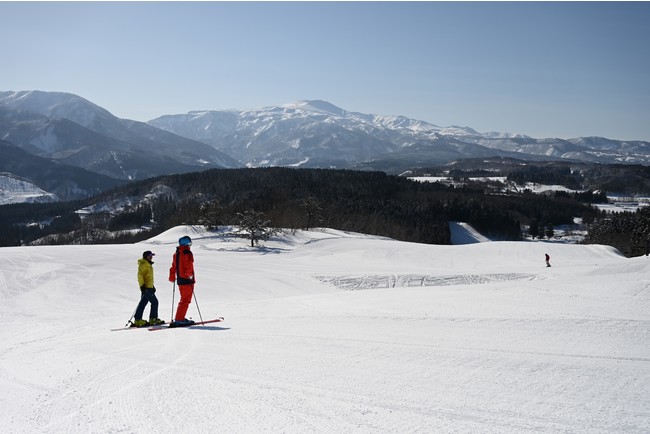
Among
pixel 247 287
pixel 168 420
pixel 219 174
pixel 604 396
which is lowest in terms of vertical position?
pixel 247 287

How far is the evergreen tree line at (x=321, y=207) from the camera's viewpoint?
9250 centimetres

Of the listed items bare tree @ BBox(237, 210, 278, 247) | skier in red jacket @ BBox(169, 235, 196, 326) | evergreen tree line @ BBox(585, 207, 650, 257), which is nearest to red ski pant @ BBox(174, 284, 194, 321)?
skier in red jacket @ BBox(169, 235, 196, 326)

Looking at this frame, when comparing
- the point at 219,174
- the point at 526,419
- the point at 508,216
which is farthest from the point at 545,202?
the point at 526,419

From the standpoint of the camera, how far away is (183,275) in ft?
37.9

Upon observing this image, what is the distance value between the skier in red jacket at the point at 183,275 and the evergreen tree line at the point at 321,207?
55.4m

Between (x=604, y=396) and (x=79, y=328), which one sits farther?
(x=79, y=328)

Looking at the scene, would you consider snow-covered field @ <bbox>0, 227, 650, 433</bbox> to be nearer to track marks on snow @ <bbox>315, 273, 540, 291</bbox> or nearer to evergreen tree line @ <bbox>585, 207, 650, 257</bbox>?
track marks on snow @ <bbox>315, 273, 540, 291</bbox>

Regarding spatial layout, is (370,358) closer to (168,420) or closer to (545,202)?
(168,420)

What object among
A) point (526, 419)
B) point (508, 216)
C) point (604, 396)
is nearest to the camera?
point (526, 419)

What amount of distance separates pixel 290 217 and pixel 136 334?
61494 millimetres

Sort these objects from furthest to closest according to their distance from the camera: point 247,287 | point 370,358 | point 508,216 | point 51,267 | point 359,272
A: point 508,216 < point 359,272 < point 51,267 < point 247,287 < point 370,358

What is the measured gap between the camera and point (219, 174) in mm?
178500

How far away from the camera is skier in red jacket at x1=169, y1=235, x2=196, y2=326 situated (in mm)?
11359

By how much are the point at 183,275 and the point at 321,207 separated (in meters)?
72.2
